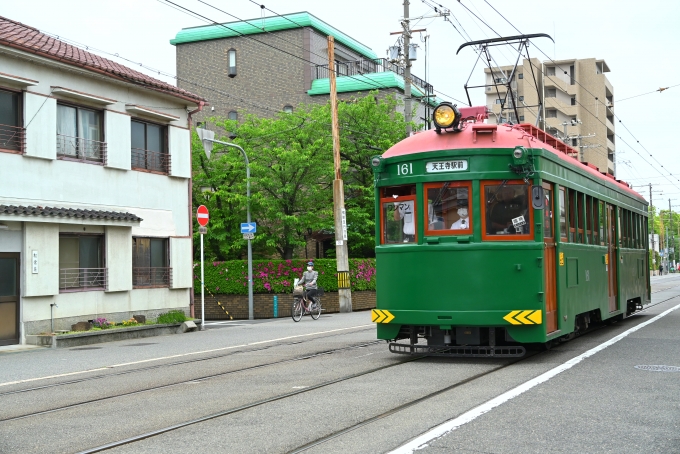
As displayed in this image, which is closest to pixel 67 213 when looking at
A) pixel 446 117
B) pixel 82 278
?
pixel 82 278

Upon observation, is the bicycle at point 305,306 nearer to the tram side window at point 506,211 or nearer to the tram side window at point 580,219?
the tram side window at point 580,219

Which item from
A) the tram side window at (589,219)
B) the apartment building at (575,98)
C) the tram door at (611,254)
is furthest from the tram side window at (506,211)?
the apartment building at (575,98)

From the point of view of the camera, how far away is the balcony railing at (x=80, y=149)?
61.8 ft

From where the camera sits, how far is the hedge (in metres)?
29.5

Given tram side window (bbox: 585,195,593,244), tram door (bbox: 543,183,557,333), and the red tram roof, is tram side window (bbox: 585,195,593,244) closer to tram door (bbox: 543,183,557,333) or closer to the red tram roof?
the red tram roof

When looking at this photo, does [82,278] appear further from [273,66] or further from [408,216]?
[273,66]

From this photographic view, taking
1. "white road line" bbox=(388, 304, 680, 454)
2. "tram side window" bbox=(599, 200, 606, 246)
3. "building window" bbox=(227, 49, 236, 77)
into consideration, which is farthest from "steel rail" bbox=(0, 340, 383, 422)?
"building window" bbox=(227, 49, 236, 77)

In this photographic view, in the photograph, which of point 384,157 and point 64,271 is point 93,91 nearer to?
point 64,271

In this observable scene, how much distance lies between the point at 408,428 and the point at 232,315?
23852 millimetres

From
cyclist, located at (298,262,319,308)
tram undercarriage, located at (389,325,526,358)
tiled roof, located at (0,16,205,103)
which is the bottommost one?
tram undercarriage, located at (389,325,526,358)

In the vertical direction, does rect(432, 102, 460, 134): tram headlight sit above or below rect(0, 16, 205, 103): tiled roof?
below

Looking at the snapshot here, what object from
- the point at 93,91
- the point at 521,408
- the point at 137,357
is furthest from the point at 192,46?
the point at 521,408

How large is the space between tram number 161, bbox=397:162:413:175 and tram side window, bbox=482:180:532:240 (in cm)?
101

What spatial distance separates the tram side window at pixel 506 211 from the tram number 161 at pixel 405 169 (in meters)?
1.01
